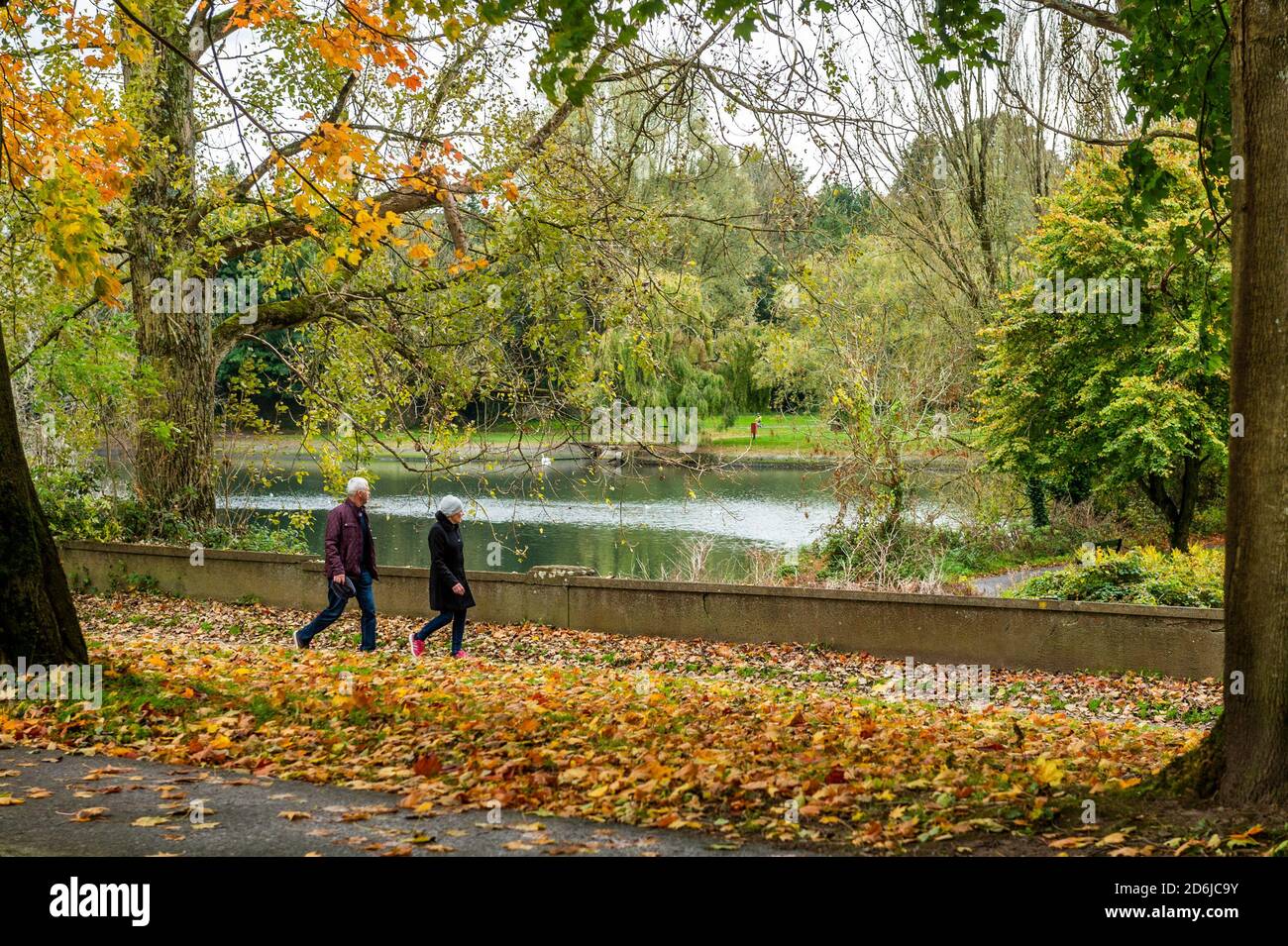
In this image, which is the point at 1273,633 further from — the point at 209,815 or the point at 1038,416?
the point at 1038,416

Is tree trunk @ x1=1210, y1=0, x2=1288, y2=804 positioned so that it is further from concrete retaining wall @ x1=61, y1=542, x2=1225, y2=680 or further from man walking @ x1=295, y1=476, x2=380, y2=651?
man walking @ x1=295, y1=476, x2=380, y2=651

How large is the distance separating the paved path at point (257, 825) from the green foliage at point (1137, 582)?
31.9 ft

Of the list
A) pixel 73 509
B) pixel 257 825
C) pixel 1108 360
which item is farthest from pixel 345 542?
pixel 1108 360

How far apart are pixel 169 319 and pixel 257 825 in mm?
14194

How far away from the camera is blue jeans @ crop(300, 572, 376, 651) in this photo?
38.3 ft

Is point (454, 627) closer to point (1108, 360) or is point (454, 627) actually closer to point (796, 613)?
point (796, 613)

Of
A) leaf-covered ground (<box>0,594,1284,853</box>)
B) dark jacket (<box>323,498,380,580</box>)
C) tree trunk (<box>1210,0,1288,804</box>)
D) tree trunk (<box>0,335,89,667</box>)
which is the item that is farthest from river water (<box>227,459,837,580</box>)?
tree trunk (<box>1210,0,1288,804</box>)

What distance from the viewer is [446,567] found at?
37.9 feet

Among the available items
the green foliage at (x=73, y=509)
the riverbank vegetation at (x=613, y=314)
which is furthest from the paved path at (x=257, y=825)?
the green foliage at (x=73, y=509)

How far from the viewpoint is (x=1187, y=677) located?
38.5ft

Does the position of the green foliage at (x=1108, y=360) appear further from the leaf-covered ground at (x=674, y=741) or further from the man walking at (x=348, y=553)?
the man walking at (x=348, y=553)

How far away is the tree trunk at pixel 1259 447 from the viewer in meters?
5.31
